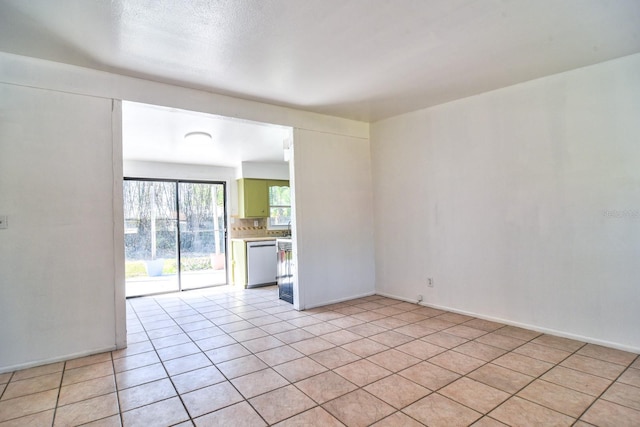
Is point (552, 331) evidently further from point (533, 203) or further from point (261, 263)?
point (261, 263)

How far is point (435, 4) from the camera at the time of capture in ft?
7.25

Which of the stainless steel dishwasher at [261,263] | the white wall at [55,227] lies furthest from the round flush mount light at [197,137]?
the stainless steel dishwasher at [261,263]

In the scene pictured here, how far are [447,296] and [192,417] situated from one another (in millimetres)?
A: 3246

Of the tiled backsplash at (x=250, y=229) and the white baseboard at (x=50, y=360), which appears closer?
the white baseboard at (x=50, y=360)

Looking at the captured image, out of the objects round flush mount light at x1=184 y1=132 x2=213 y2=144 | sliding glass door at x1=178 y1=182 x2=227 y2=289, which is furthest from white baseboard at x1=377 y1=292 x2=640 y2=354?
sliding glass door at x1=178 y1=182 x2=227 y2=289

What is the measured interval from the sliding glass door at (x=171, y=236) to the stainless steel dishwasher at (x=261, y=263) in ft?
3.10

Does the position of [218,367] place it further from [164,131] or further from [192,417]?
[164,131]

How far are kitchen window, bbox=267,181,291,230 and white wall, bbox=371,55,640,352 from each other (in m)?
3.26

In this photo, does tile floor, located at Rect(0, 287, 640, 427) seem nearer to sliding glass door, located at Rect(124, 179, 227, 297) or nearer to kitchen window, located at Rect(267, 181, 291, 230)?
sliding glass door, located at Rect(124, 179, 227, 297)

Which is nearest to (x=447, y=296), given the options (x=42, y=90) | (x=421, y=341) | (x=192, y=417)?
(x=421, y=341)

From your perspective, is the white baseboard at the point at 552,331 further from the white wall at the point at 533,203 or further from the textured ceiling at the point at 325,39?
the textured ceiling at the point at 325,39

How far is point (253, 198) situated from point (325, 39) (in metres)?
4.58

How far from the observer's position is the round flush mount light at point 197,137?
4.64 m

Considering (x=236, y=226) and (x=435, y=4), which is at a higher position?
(x=435, y=4)
